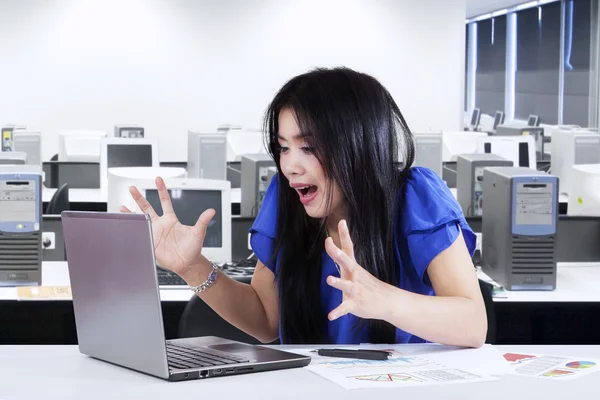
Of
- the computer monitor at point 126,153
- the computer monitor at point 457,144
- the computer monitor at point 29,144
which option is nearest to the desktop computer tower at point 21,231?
the computer monitor at point 126,153

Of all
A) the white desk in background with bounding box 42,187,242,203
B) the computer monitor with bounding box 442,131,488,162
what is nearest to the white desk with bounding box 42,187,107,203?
the white desk in background with bounding box 42,187,242,203

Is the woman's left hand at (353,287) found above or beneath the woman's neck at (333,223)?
beneath

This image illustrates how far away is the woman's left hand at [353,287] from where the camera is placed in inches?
63.3

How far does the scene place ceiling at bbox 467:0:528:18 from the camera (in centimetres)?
1515

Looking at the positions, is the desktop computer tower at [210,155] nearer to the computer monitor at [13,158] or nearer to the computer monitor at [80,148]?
the computer monitor at [80,148]

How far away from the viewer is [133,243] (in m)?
1.53

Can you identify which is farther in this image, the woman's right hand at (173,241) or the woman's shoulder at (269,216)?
the woman's shoulder at (269,216)

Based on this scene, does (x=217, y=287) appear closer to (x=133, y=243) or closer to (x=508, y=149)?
(x=133, y=243)

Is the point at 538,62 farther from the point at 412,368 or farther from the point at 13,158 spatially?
the point at 412,368

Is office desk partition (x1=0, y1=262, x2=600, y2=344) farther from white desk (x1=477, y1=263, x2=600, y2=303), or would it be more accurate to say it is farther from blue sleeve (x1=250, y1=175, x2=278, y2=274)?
blue sleeve (x1=250, y1=175, x2=278, y2=274)

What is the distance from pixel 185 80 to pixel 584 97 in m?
5.96

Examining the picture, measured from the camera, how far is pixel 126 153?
21.1ft

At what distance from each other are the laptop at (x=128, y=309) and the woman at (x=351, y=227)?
0.75ft

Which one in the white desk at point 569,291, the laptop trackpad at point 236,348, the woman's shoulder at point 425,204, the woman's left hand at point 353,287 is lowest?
the white desk at point 569,291
